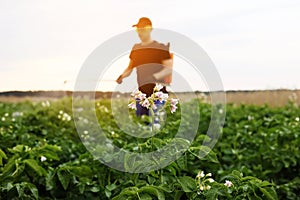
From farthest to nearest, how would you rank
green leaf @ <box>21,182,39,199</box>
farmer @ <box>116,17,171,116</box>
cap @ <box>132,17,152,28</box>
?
cap @ <box>132,17,152,28</box>, farmer @ <box>116,17,171,116</box>, green leaf @ <box>21,182,39,199</box>

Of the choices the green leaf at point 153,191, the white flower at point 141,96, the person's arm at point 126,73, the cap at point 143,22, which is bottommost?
the green leaf at point 153,191

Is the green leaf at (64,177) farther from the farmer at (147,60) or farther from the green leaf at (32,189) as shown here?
the farmer at (147,60)

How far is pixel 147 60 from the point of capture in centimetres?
369

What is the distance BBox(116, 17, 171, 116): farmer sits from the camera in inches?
124

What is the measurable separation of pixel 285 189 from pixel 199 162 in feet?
2.10

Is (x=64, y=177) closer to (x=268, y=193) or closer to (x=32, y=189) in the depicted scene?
(x=32, y=189)

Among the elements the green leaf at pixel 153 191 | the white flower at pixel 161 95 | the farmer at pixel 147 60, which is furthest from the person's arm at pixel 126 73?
the green leaf at pixel 153 191

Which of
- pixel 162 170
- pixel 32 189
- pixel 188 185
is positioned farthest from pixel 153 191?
pixel 32 189

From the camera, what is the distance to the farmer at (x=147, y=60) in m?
3.16

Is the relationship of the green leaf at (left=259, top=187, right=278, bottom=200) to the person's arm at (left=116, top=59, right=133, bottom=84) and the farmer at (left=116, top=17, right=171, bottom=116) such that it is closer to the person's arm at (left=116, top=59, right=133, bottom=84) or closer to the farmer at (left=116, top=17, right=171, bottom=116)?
the farmer at (left=116, top=17, right=171, bottom=116)

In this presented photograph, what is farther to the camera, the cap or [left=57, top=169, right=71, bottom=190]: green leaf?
the cap

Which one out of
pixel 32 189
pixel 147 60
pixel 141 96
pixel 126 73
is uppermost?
pixel 147 60

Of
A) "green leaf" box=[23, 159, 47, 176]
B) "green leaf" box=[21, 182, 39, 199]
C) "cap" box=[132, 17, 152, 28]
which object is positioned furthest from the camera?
"cap" box=[132, 17, 152, 28]

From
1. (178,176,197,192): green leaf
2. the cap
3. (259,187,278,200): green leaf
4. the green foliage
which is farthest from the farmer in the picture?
(259,187,278,200): green leaf
